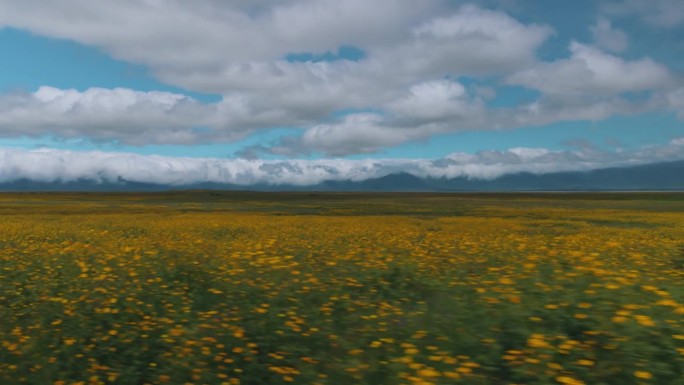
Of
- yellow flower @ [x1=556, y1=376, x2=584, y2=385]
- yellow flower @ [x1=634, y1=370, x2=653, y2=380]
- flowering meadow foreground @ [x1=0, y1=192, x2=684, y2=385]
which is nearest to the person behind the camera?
yellow flower @ [x1=634, y1=370, x2=653, y2=380]

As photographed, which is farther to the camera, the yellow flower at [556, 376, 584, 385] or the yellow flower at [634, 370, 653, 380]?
the yellow flower at [556, 376, 584, 385]

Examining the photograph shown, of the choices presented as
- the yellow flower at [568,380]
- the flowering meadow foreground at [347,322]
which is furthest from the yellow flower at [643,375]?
the yellow flower at [568,380]

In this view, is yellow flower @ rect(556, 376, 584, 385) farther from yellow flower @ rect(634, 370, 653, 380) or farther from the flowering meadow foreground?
yellow flower @ rect(634, 370, 653, 380)

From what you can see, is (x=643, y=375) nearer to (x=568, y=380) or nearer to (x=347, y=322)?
(x=568, y=380)

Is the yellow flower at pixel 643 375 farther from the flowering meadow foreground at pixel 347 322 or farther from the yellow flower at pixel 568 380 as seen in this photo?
the yellow flower at pixel 568 380

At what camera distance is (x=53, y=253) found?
17922 mm

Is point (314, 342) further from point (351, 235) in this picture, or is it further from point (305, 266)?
point (351, 235)

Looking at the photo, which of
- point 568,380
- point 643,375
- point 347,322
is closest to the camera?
point 643,375

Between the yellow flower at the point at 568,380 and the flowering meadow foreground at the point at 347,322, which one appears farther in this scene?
the flowering meadow foreground at the point at 347,322

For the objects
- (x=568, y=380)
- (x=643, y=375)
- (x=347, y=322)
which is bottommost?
(x=347, y=322)

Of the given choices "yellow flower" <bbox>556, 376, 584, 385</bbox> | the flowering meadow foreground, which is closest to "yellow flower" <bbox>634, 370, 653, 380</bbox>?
the flowering meadow foreground

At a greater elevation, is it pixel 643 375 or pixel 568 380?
pixel 643 375

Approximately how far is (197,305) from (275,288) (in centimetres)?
189

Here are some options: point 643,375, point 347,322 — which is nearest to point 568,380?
point 643,375
